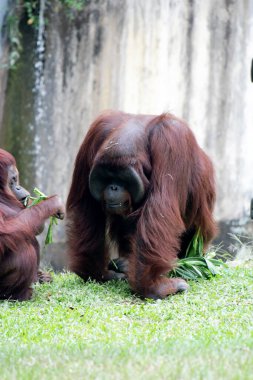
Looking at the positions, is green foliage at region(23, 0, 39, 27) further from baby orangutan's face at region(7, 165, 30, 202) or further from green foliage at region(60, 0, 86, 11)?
baby orangutan's face at region(7, 165, 30, 202)

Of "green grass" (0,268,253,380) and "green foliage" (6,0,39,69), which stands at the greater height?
"green foliage" (6,0,39,69)

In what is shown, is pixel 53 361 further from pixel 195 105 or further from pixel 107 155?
pixel 195 105

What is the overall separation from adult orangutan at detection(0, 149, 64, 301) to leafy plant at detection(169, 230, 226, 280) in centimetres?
98

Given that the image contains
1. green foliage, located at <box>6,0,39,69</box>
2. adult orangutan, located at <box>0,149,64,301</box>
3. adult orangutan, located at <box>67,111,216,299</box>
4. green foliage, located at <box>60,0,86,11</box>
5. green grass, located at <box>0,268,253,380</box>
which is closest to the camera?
green grass, located at <box>0,268,253,380</box>

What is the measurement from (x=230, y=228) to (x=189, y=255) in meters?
2.90

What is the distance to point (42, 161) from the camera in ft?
29.8

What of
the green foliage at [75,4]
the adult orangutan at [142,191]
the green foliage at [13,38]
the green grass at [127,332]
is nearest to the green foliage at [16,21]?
the green foliage at [13,38]

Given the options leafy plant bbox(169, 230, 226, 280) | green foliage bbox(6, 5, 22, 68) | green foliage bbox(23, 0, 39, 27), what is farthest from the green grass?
green foliage bbox(23, 0, 39, 27)

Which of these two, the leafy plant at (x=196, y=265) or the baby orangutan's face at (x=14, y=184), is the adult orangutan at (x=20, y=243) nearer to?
the baby orangutan's face at (x=14, y=184)

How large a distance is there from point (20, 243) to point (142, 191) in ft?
2.80

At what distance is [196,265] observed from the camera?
225 inches

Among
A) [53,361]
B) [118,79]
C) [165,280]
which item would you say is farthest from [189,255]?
[118,79]

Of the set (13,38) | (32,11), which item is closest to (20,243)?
(13,38)

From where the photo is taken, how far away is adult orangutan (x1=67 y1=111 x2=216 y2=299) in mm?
5098
